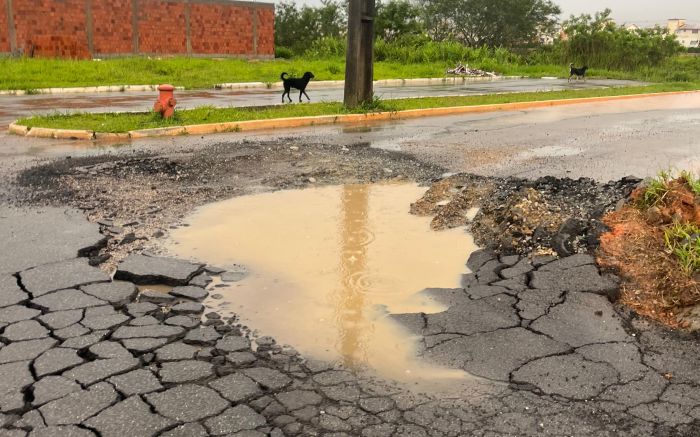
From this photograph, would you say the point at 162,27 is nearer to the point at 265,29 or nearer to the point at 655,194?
the point at 265,29

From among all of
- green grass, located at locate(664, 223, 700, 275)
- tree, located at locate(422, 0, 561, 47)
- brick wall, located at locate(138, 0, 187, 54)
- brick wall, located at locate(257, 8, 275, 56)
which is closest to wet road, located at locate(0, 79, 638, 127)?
green grass, located at locate(664, 223, 700, 275)

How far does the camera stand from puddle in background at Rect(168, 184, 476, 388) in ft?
12.3

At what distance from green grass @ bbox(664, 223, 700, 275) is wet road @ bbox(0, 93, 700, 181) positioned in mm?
3174

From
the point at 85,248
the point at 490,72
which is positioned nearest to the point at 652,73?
the point at 490,72

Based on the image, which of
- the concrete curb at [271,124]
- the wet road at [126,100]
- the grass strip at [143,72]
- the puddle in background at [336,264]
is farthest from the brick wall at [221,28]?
the puddle in background at [336,264]

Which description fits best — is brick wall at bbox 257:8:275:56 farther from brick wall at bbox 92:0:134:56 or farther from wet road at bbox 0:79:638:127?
wet road at bbox 0:79:638:127

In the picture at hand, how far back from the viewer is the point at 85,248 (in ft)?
16.8

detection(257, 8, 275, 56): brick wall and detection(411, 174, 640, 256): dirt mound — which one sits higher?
detection(257, 8, 275, 56): brick wall

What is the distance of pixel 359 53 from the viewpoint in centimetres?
1332

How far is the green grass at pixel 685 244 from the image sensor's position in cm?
411

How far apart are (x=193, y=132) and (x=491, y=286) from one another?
25.2ft

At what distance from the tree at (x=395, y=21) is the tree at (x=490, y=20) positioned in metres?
8.39

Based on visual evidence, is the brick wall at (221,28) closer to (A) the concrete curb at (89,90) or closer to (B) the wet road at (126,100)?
(A) the concrete curb at (89,90)

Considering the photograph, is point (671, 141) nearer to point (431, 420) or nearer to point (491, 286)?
point (491, 286)
